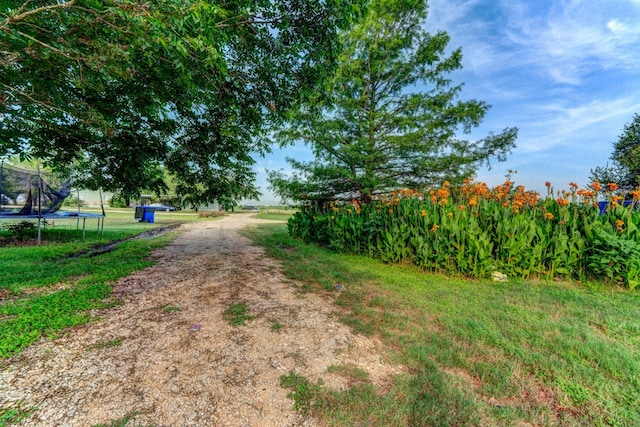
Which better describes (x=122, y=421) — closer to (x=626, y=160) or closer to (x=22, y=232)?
(x=22, y=232)

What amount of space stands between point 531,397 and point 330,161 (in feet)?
22.3

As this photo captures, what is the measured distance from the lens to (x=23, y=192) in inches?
285

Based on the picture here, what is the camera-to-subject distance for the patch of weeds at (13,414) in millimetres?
1388

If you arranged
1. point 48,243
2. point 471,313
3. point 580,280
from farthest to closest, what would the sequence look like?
point 48,243 < point 580,280 < point 471,313

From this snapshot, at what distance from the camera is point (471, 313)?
2.96m

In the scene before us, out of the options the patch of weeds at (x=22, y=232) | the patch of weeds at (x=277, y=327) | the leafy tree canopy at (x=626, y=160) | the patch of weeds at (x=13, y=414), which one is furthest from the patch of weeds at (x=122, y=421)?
the leafy tree canopy at (x=626, y=160)

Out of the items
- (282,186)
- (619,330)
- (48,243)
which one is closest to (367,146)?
(282,186)

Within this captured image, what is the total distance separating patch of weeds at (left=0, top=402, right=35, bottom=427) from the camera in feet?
4.55

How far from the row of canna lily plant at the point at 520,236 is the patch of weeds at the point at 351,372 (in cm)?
330

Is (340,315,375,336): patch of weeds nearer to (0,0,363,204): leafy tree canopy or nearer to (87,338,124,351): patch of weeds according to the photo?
(87,338,124,351): patch of weeds

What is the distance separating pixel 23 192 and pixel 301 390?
10478 mm

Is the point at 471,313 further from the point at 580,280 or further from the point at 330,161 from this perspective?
the point at 330,161

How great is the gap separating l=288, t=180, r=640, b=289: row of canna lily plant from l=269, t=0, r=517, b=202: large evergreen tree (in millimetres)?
2357

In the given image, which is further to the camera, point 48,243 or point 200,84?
point 48,243
